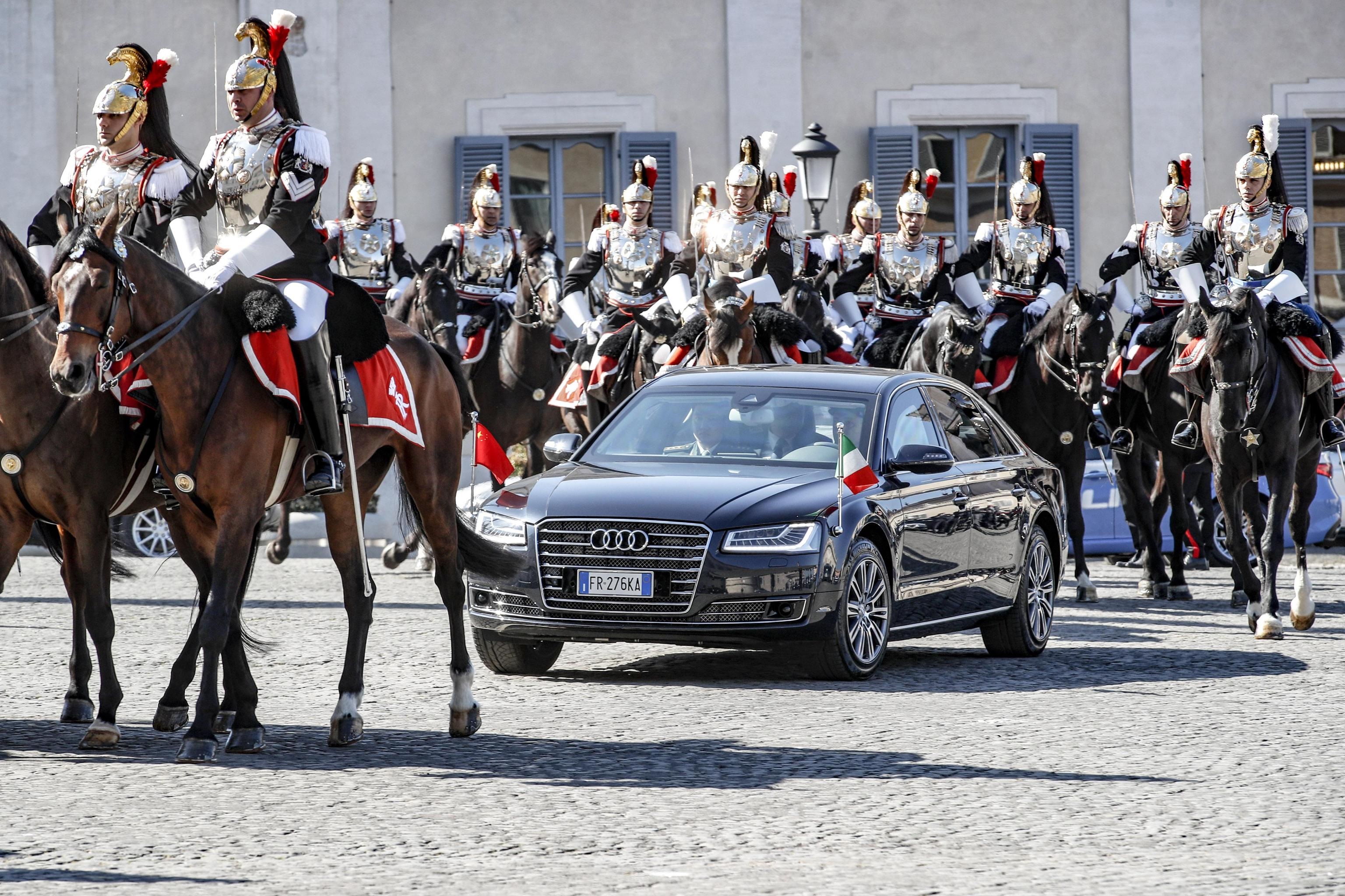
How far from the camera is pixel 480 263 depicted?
19.4 metres

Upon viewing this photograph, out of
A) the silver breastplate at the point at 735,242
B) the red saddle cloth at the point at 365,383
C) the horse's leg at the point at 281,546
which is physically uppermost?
the silver breastplate at the point at 735,242

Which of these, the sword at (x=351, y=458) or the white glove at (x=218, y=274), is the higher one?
Answer: the white glove at (x=218, y=274)

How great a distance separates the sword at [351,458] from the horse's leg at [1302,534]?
6274 mm

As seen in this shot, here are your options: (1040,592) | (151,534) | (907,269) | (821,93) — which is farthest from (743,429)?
(821,93)

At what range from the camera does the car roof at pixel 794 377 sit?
1141 centimetres

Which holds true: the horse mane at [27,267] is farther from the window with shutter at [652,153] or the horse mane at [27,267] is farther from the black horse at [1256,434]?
the window with shutter at [652,153]

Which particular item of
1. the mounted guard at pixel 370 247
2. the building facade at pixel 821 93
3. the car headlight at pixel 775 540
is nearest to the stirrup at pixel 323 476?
the car headlight at pixel 775 540

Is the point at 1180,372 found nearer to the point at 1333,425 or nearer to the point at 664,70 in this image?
the point at 1333,425

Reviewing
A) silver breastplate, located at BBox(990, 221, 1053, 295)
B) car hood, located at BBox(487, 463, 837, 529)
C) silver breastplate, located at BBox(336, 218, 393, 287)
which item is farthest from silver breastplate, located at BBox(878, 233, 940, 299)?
car hood, located at BBox(487, 463, 837, 529)

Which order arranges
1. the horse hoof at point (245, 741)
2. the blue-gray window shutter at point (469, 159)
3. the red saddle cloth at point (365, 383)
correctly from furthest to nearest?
the blue-gray window shutter at point (469, 159)
the red saddle cloth at point (365, 383)
the horse hoof at point (245, 741)

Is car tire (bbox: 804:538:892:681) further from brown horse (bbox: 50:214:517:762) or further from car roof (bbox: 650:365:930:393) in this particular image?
brown horse (bbox: 50:214:517:762)

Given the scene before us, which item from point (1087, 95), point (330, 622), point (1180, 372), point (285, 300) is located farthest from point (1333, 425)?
point (1087, 95)

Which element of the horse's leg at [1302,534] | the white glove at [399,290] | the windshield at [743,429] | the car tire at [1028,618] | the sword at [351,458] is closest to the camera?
the sword at [351,458]

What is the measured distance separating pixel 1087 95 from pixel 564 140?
605 centimetres
